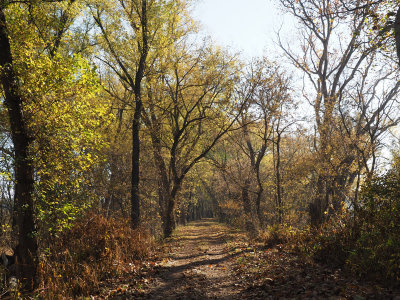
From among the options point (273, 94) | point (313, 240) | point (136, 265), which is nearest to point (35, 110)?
point (136, 265)

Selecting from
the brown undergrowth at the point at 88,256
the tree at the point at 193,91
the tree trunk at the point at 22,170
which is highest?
the tree at the point at 193,91

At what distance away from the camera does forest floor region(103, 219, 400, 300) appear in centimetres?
479

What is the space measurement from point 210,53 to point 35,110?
11.8 meters

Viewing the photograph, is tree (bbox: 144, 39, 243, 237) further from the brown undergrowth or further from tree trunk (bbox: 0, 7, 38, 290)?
tree trunk (bbox: 0, 7, 38, 290)

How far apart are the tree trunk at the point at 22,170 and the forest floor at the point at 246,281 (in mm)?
2430

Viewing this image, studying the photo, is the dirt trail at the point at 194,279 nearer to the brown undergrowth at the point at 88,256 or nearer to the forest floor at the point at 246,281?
the forest floor at the point at 246,281

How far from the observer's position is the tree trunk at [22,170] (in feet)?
21.9

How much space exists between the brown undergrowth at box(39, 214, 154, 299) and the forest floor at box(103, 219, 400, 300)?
0.54 m

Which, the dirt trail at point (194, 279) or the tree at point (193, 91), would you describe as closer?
the dirt trail at point (194, 279)

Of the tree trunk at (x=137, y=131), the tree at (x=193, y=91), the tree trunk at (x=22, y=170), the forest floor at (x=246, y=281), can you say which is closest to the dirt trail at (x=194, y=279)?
the forest floor at (x=246, y=281)

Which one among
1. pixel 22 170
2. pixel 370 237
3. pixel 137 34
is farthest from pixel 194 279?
pixel 137 34

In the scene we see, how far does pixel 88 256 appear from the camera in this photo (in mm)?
7617

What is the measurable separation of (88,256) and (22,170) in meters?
3.07

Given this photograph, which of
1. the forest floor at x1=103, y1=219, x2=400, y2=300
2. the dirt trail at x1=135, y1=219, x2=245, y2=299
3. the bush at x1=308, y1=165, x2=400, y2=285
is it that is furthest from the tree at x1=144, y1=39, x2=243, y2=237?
the bush at x1=308, y1=165, x2=400, y2=285
